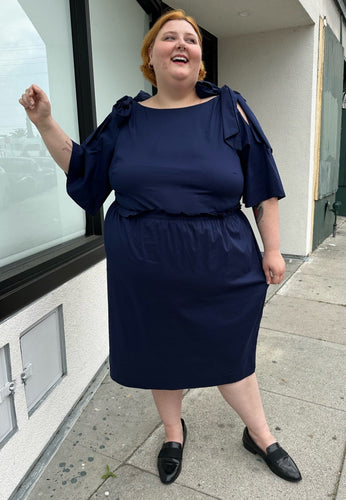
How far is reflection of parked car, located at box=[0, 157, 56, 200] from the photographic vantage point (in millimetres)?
2191

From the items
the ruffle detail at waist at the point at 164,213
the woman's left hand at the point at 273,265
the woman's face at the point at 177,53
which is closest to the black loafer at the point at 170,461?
the woman's left hand at the point at 273,265

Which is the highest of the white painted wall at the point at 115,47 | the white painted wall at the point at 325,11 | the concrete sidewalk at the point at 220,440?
the white painted wall at the point at 325,11

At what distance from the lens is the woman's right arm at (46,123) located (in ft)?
5.43

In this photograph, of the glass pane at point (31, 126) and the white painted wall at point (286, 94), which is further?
the white painted wall at point (286, 94)

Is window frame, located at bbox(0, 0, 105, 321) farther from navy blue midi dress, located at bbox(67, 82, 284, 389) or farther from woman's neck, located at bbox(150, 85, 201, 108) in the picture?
woman's neck, located at bbox(150, 85, 201, 108)

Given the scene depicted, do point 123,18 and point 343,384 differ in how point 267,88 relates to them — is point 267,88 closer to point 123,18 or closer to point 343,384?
point 123,18

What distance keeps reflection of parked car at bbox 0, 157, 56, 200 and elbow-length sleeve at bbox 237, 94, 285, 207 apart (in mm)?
1147

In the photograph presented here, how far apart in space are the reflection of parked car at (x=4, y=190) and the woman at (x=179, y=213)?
429mm

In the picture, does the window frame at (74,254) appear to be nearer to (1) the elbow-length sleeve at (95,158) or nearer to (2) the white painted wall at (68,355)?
(2) the white painted wall at (68,355)

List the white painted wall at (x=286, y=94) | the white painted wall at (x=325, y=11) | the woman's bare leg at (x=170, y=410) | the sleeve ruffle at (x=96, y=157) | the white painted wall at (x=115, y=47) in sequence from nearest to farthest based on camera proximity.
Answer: the sleeve ruffle at (x=96, y=157)
the woman's bare leg at (x=170, y=410)
the white painted wall at (x=115, y=47)
the white painted wall at (x=325, y=11)
the white painted wall at (x=286, y=94)

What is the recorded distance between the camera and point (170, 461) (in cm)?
209

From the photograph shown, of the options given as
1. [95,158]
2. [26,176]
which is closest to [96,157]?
[95,158]

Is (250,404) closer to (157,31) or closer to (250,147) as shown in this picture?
(250,147)

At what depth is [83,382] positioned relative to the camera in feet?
8.84
